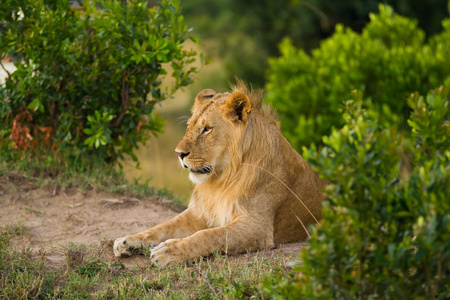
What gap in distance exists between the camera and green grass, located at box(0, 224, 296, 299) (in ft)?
10.8

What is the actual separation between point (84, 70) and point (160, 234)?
2334 mm

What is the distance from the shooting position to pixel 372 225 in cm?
242

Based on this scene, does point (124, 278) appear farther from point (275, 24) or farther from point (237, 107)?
point (275, 24)

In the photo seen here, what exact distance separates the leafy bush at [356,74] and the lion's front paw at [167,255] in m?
5.15

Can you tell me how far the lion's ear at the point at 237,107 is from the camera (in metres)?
4.12

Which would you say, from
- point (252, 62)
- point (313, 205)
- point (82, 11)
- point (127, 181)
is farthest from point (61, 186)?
point (252, 62)

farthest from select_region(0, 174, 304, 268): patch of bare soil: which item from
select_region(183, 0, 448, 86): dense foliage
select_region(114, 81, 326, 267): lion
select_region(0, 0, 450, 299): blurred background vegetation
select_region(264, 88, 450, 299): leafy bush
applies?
select_region(183, 0, 448, 86): dense foliage

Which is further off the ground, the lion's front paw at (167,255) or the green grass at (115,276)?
the lion's front paw at (167,255)

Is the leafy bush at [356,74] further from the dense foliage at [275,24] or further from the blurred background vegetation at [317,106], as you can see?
the dense foliage at [275,24]

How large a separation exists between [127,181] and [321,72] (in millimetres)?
4176

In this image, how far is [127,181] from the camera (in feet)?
20.6

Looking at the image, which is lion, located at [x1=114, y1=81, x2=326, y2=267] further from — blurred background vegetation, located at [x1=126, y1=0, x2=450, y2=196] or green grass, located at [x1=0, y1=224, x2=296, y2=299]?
blurred background vegetation, located at [x1=126, y1=0, x2=450, y2=196]

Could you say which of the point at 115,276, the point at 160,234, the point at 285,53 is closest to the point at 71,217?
the point at 160,234

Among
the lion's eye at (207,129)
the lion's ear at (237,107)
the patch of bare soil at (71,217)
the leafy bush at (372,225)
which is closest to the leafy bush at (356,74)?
the patch of bare soil at (71,217)
